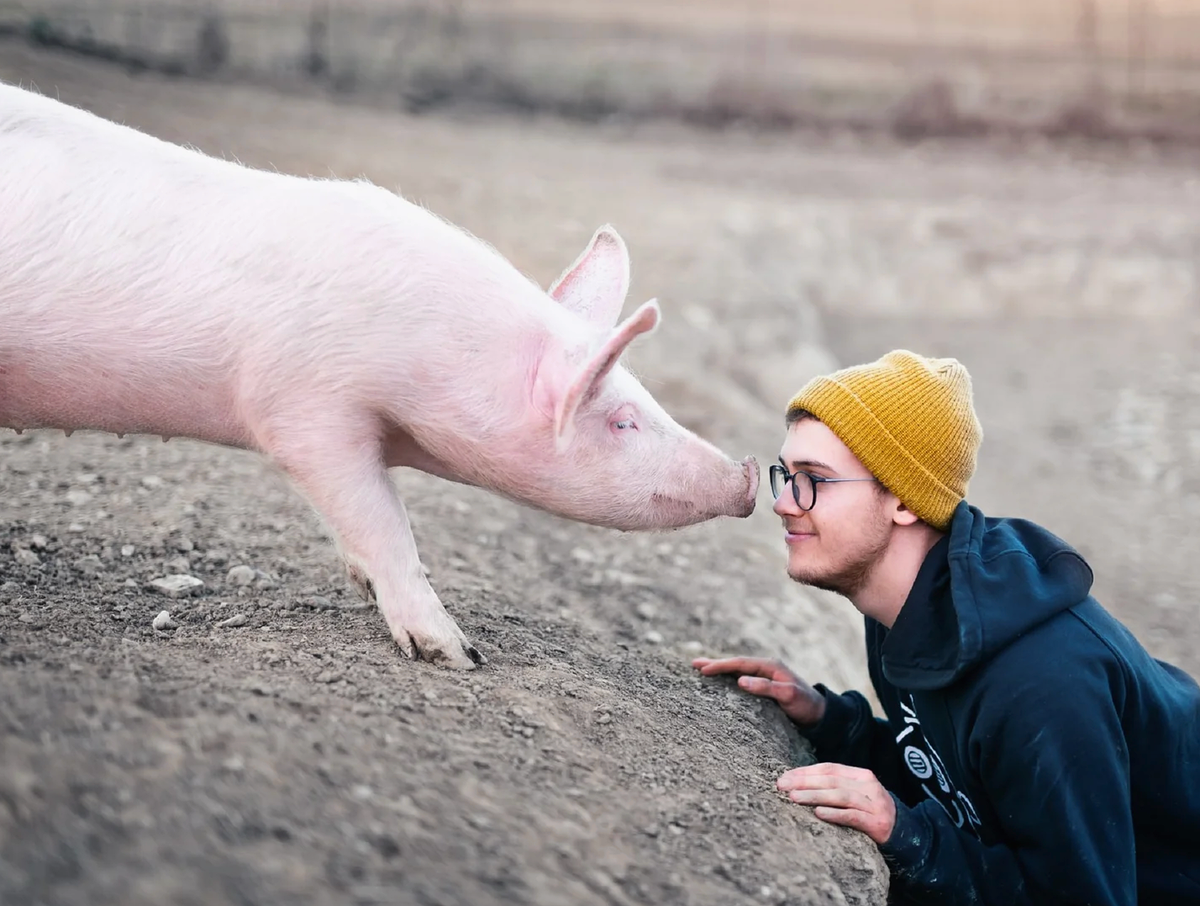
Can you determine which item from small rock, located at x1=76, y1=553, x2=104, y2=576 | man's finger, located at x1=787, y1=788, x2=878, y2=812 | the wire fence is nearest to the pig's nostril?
man's finger, located at x1=787, y1=788, x2=878, y2=812

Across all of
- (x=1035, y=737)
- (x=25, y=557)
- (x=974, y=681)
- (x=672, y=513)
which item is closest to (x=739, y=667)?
(x=672, y=513)

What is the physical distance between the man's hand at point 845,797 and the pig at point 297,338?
72 cm

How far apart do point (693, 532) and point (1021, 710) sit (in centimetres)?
237

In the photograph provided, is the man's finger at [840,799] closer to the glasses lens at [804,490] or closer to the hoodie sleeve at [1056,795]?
the hoodie sleeve at [1056,795]

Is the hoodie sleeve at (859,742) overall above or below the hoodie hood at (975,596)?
below

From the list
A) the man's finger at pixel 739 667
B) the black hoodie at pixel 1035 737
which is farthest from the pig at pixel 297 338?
the black hoodie at pixel 1035 737

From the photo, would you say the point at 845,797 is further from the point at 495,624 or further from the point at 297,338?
the point at 297,338

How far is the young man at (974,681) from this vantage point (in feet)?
7.12

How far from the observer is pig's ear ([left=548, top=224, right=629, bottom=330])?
2.84 meters

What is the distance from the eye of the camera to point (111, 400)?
2.53m

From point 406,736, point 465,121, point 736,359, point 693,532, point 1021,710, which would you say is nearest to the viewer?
point 406,736

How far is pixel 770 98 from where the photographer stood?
571 inches

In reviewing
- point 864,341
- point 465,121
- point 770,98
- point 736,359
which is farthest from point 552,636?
point 770,98

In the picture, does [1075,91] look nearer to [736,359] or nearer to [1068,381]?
[1068,381]
